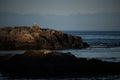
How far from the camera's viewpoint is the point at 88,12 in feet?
22.0

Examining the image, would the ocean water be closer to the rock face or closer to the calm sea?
the calm sea

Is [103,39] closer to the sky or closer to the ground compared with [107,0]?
closer to the ground

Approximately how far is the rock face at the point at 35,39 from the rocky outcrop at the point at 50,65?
145 millimetres

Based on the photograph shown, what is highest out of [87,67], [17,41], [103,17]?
[103,17]

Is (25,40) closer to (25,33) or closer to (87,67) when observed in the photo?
(25,33)

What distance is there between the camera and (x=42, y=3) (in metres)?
6.50

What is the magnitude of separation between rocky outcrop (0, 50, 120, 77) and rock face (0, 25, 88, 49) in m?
0.14

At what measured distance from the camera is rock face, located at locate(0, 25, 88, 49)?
6.45 metres

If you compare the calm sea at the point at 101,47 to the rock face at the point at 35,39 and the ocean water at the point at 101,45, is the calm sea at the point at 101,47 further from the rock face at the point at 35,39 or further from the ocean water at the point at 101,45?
the rock face at the point at 35,39

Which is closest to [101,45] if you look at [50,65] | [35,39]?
[50,65]

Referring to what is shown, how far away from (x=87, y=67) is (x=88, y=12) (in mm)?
992

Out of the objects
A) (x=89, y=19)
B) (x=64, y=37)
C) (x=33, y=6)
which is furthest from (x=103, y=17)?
(x=33, y=6)

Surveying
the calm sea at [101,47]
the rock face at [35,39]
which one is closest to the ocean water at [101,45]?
the calm sea at [101,47]

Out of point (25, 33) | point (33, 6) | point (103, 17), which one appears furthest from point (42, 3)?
point (103, 17)
